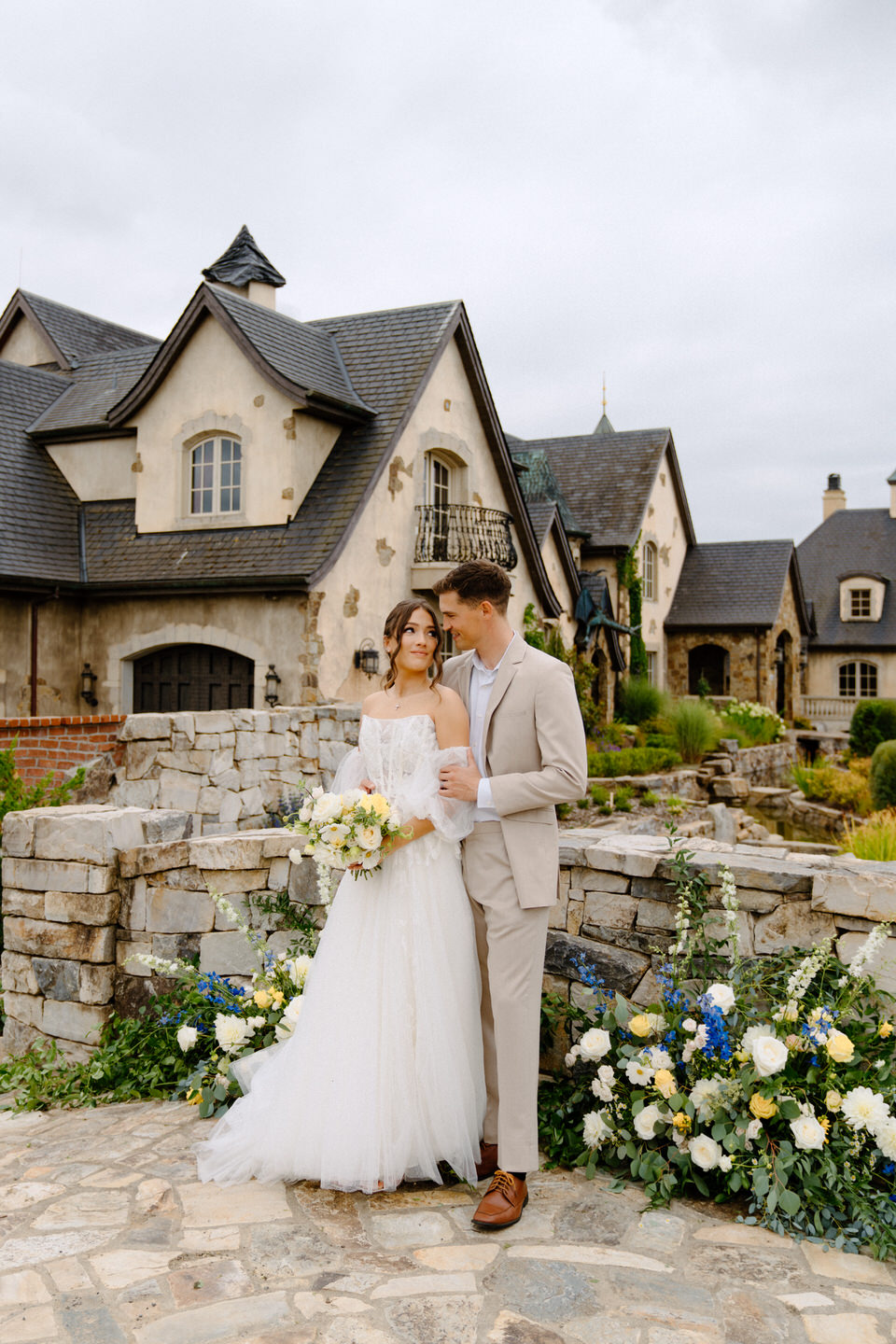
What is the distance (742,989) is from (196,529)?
12056mm

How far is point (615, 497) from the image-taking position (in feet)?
87.2

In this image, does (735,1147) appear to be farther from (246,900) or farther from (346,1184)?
(246,900)

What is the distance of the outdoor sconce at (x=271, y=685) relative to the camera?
1345 cm

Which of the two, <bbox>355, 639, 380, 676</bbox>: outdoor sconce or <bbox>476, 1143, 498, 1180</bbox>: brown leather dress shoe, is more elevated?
<bbox>355, 639, 380, 676</bbox>: outdoor sconce

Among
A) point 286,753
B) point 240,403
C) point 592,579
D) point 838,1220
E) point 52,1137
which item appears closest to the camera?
point 838,1220

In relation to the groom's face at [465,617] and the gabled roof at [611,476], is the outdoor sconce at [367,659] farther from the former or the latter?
the gabled roof at [611,476]

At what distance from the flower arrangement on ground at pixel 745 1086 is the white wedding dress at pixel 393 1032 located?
56 cm

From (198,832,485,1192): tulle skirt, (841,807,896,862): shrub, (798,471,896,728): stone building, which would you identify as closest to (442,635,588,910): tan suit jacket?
(198,832,485,1192): tulle skirt

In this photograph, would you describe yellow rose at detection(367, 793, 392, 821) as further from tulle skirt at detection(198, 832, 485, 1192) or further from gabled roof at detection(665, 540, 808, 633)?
gabled roof at detection(665, 540, 808, 633)

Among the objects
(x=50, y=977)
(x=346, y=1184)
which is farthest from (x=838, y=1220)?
(x=50, y=977)

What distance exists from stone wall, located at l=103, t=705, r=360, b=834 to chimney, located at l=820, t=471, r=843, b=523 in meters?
31.6

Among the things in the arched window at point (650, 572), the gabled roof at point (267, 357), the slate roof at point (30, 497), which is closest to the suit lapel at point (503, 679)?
the gabled roof at point (267, 357)

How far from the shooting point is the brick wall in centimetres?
918

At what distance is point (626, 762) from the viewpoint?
18.0 meters
